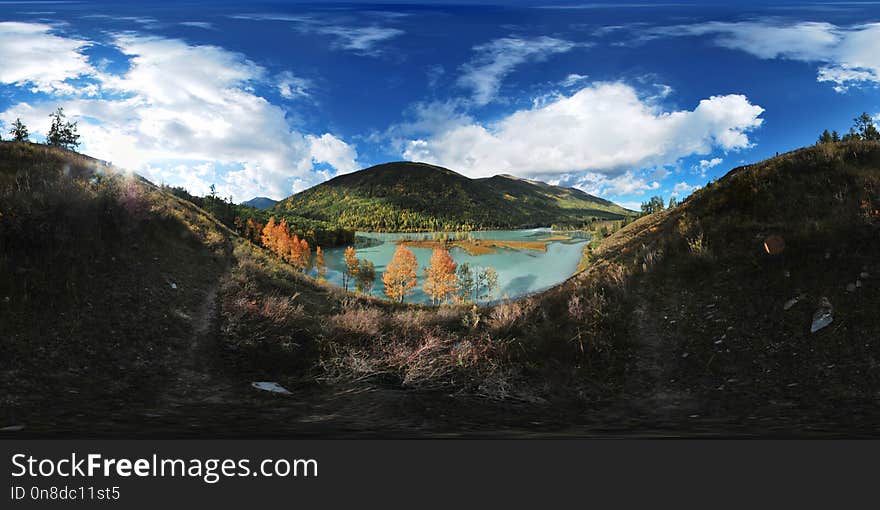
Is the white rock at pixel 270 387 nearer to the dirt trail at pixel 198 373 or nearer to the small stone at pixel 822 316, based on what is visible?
the dirt trail at pixel 198 373

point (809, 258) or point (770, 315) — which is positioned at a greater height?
point (809, 258)

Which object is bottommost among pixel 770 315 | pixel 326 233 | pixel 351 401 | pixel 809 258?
pixel 351 401

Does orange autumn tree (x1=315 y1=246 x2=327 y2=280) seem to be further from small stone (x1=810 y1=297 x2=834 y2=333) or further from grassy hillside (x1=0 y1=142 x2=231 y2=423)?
small stone (x1=810 y1=297 x2=834 y2=333)

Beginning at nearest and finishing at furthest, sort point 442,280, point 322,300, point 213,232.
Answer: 1. point 322,300
2. point 213,232
3. point 442,280

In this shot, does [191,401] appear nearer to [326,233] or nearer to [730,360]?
[730,360]

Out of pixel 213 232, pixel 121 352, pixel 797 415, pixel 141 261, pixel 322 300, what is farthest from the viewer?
pixel 213 232

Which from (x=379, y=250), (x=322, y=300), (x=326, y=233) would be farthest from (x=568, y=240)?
(x=322, y=300)
